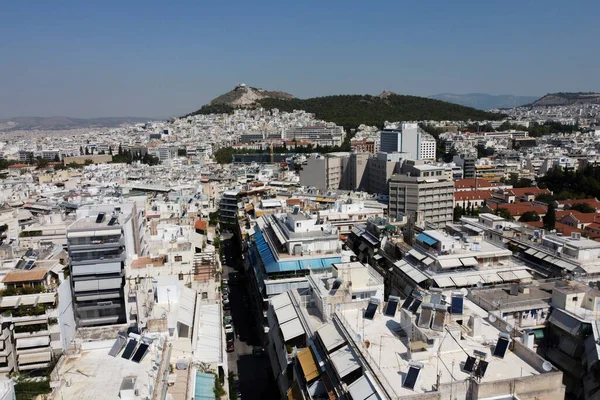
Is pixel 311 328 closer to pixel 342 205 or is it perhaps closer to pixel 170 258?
pixel 170 258

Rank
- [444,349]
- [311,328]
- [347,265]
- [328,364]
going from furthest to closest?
1. [347,265]
2. [311,328]
3. [328,364]
4. [444,349]

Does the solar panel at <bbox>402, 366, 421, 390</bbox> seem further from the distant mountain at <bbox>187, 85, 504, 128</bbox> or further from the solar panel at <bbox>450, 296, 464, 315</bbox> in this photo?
the distant mountain at <bbox>187, 85, 504, 128</bbox>

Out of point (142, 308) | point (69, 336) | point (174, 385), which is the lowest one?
point (69, 336)

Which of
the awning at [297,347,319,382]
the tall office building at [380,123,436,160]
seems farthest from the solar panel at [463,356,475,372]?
the tall office building at [380,123,436,160]

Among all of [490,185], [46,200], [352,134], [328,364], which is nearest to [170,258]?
[328,364]

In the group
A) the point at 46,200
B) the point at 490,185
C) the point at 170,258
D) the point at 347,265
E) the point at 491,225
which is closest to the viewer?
the point at 347,265

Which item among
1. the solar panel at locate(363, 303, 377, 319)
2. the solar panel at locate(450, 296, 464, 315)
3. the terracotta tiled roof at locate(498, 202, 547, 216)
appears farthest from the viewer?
the terracotta tiled roof at locate(498, 202, 547, 216)

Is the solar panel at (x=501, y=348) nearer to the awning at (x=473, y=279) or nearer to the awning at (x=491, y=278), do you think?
the awning at (x=473, y=279)
